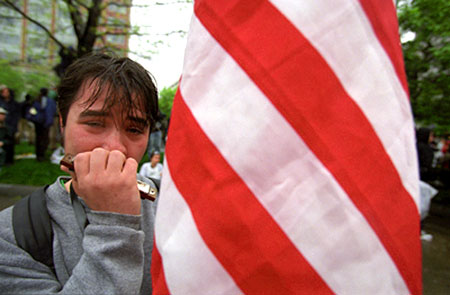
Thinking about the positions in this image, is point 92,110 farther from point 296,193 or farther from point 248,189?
point 296,193

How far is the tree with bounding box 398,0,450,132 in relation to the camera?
6695 millimetres

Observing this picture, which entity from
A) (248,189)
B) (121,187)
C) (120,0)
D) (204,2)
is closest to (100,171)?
(121,187)

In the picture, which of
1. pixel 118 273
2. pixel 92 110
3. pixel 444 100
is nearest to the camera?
pixel 118 273

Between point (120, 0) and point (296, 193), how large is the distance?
7620 millimetres

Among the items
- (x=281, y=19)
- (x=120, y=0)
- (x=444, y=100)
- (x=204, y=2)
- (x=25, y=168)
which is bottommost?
(x=444, y=100)

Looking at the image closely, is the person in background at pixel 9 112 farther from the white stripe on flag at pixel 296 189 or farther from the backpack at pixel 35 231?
the white stripe on flag at pixel 296 189

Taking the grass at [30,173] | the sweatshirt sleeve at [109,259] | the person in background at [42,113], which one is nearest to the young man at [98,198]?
the sweatshirt sleeve at [109,259]

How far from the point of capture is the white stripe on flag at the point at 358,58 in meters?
0.76

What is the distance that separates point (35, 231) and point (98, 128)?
1.32ft

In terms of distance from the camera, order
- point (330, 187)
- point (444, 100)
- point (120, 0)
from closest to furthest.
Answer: point (330, 187) < point (120, 0) < point (444, 100)

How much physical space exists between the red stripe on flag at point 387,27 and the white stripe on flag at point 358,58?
0.02 m

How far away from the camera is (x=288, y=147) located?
0.77 meters

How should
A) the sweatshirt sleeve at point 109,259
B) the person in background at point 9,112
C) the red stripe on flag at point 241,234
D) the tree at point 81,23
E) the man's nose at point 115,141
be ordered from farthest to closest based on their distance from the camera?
1. the person in background at point 9,112
2. the tree at point 81,23
3. the man's nose at point 115,141
4. the sweatshirt sleeve at point 109,259
5. the red stripe on flag at point 241,234

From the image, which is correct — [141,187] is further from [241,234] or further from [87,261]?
[241,234]
